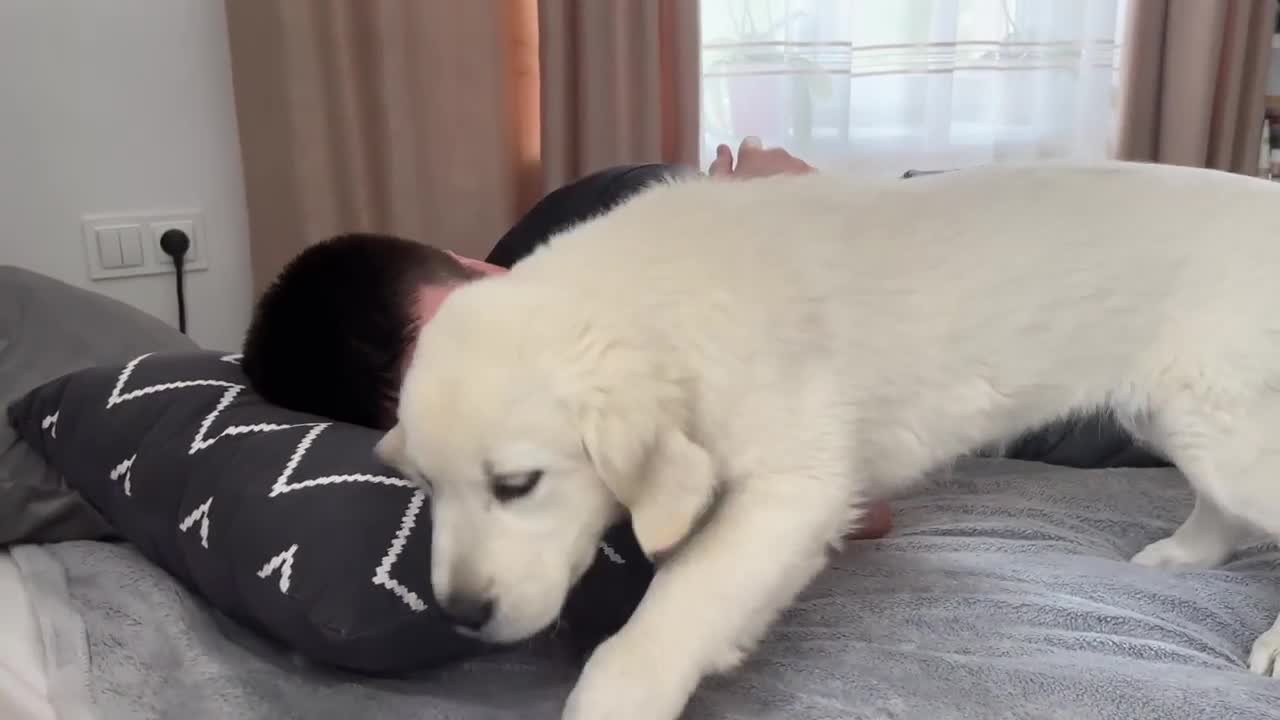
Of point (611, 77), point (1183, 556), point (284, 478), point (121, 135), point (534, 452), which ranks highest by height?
point (611, 77)

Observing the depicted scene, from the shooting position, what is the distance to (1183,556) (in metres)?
1.56

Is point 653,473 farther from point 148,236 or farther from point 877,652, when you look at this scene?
point 148,236

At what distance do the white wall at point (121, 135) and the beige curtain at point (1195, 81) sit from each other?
2.63 meters

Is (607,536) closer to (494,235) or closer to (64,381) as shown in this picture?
(64,381)

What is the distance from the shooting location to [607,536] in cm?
122

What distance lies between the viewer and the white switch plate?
2.43 meters

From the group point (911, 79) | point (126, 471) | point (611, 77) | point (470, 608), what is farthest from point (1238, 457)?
point (911, 79)

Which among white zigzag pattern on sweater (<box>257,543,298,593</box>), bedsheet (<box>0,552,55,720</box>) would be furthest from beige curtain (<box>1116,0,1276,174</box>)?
bedsheet (<box>0,552,55,720</box>)

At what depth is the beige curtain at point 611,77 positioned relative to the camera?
2664 mm

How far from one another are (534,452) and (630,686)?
241 mm

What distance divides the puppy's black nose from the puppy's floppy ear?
164mm

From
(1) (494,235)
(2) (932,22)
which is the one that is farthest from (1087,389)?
(2) (932,22)

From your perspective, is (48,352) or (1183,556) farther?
(48,352)

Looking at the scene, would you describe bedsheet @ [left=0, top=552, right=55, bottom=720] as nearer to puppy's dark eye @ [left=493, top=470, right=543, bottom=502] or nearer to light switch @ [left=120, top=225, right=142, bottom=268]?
puppy's dark eye @ [left=493, top=470, right=543, bottom=502]
